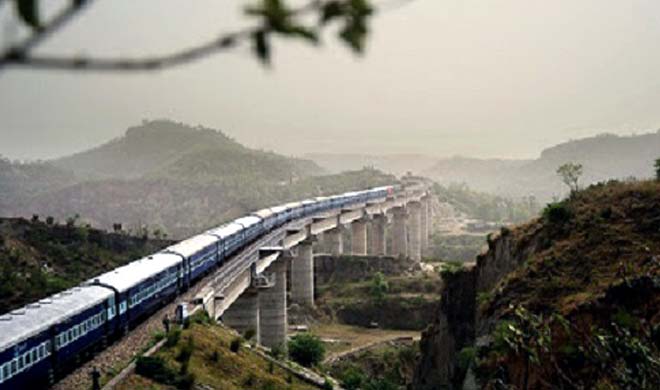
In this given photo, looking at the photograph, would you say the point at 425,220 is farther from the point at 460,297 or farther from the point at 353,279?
the point at 460,297

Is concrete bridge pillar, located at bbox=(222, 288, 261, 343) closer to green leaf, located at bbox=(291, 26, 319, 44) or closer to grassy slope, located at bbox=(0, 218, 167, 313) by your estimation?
grassy slope, located at bbox=(0, 218, 167, 313)

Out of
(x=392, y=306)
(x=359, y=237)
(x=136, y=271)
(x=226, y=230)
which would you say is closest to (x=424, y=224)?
(x=359, y=237)

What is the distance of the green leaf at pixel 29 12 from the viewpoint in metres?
3.35

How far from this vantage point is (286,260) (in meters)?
54.4

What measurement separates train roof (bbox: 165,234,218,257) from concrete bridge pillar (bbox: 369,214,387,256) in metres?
62.6

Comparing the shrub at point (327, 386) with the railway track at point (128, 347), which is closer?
the railway track at point (128, 347)

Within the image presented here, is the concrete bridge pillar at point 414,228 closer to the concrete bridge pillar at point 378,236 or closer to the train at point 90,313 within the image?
the concrete bridge pillar at point 378,236

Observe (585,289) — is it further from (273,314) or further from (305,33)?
(273,314)

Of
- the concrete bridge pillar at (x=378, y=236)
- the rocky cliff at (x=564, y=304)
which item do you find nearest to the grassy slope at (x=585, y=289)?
the rocky cliff at (x=564, y=304)

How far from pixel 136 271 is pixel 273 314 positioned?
869 inches

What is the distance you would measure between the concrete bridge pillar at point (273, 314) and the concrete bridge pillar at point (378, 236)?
53.3m

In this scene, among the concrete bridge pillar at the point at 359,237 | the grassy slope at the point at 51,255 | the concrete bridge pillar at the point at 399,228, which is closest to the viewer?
the grassy slope at the point at 51,255

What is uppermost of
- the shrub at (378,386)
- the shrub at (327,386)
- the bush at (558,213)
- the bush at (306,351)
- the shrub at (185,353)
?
the bush at (558,213)

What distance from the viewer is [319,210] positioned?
76812mm
